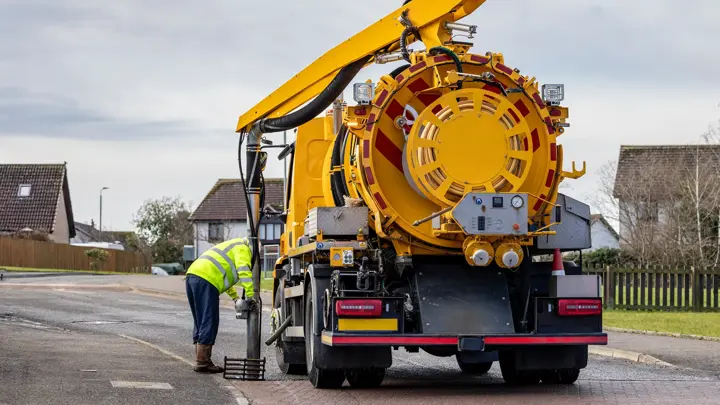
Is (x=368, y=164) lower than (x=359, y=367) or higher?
higher

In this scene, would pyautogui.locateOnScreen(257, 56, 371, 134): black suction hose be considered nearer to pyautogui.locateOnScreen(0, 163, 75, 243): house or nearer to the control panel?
the control panel

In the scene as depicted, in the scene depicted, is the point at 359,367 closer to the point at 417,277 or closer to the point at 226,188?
the point at 417,277

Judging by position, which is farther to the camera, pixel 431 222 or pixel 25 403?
pixel 431 222

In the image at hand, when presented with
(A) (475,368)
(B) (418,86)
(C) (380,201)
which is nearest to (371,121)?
(B) (418,86)

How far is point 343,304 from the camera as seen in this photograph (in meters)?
11.1

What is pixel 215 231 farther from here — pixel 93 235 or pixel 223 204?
pixel 93 235

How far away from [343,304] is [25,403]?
285 centimetres

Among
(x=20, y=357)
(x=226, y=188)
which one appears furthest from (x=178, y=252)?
(x=20, y=357)

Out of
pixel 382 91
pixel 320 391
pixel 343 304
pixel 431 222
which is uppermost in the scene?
pixel 382 91

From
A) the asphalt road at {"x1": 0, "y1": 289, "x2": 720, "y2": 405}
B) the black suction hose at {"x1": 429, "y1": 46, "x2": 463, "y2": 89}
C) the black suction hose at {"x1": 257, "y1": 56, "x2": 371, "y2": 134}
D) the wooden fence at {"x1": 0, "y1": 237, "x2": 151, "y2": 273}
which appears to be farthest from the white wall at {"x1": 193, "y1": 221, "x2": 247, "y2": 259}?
the black suction hose at {"x1": 429, "y1": 46, "x2": 463, "y2": 89}

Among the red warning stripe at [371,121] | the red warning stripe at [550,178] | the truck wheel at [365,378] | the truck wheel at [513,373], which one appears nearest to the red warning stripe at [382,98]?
the red warning stripe at [371,121]

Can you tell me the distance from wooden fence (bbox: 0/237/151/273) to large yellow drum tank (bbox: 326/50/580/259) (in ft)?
161

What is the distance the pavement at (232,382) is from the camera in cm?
1088

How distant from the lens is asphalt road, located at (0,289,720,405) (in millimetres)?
10922
